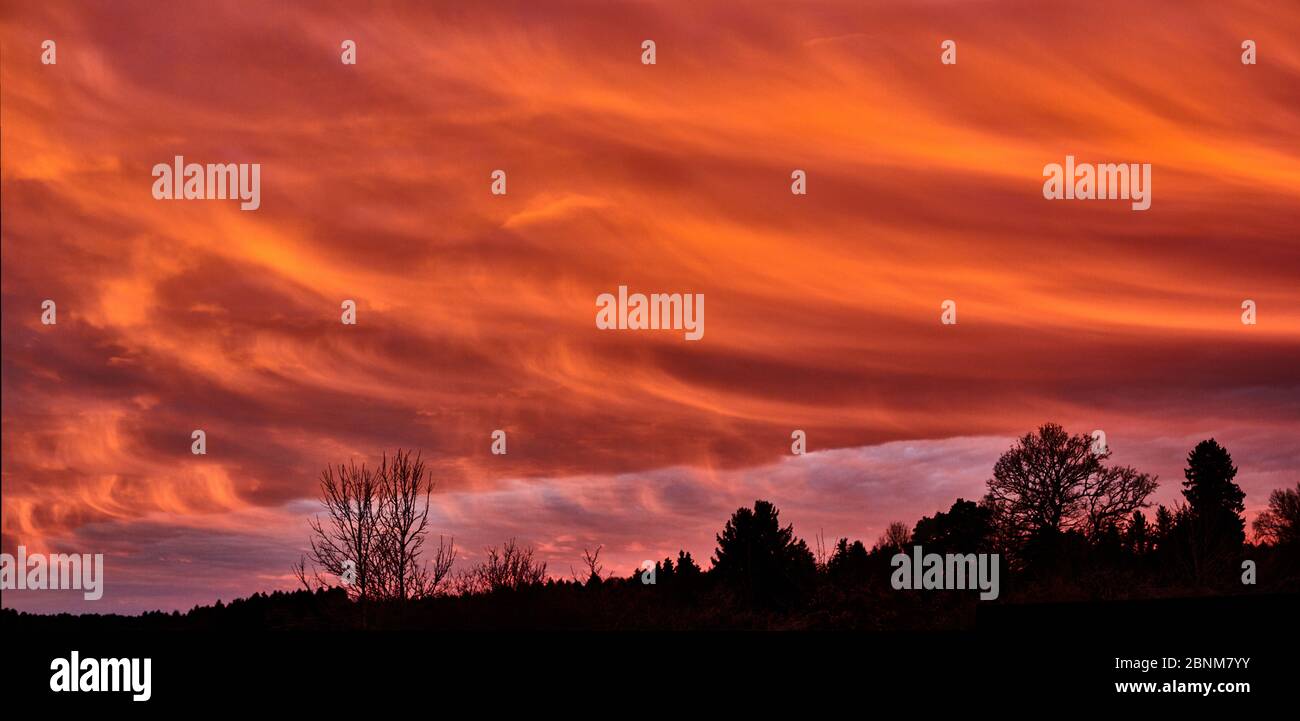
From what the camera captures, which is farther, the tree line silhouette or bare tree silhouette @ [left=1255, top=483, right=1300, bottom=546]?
bare tree silhouette @ [left=1255, top=483, right=1300, bottom=546]

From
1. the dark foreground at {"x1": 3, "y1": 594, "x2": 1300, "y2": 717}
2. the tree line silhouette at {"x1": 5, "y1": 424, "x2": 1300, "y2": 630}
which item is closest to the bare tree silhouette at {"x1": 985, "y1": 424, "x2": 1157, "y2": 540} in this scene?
the tree line silhouette at {"x1": 5, "y1": 424, "x2": 1300, "y2": 630}

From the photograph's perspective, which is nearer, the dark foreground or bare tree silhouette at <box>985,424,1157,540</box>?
the dark foreground

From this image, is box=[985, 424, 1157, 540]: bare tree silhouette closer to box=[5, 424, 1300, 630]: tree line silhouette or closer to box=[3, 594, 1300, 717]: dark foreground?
box=[5, 424, 1300, 630]: tree line silhouette

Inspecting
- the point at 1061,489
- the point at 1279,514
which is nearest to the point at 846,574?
the point at 1061,489
